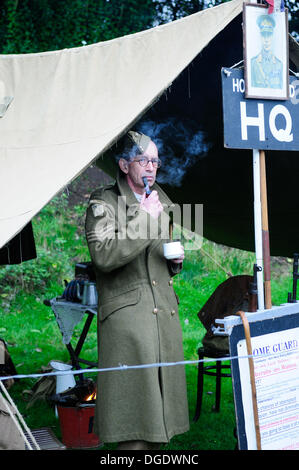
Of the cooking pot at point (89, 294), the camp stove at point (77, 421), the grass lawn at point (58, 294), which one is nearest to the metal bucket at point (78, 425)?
the camp stove at point (77, 421)

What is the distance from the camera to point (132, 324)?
3248 millimetres

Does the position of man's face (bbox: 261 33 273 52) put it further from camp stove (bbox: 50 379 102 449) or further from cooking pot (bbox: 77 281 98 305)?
camp stove (bbox: 50 379 102 449)

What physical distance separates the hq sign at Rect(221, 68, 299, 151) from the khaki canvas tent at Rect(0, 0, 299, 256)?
10.7 inches

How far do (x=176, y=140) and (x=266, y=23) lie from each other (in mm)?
1522

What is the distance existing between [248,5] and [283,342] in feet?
5.88

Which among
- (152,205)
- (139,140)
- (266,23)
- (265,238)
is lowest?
(265,238)

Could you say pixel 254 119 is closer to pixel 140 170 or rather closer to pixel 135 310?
pixel 140 170

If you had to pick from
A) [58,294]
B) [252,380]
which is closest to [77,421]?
[252,380]

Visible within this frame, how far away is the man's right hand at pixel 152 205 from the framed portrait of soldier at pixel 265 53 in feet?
2.38

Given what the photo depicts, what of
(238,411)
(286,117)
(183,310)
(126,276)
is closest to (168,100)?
(286,117)

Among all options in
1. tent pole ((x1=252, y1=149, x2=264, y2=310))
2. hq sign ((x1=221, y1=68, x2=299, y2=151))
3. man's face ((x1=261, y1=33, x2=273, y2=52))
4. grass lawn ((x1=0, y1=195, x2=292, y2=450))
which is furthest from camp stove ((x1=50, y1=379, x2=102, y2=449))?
man's face ((x1=261, y1=33, x2=273, y2=52))

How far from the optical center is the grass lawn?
5016 mm

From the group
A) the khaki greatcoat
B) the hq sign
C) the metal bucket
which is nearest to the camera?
the khaki greatcoat

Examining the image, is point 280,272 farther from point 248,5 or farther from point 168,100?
point 248,5
